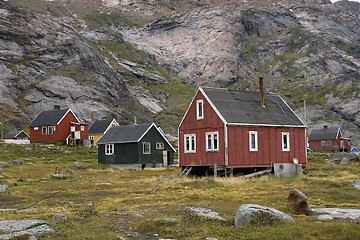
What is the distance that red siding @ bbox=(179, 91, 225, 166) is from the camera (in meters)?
42.2

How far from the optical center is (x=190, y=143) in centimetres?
4575

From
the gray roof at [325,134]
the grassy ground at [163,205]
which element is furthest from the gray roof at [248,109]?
the gray roof at [325,134]


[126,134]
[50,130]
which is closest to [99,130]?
[50,130]

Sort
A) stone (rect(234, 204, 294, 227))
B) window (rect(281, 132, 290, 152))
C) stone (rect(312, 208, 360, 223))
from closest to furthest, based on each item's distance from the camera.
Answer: stone (rect(234, 204, 294, 227)) → stone (rect(312, 208, 360, 223)) → window (rect(281, 132, 290, 152))

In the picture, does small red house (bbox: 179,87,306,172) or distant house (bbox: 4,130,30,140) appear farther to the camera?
distant house (bbox: 4,130,30,140)

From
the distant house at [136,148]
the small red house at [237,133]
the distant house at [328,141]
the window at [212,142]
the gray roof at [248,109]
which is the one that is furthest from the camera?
the distant house at [328,141]

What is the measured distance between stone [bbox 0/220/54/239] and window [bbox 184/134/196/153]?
29.3 meters

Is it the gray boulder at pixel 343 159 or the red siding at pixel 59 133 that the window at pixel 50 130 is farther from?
the gray boulder at pixel 343 159

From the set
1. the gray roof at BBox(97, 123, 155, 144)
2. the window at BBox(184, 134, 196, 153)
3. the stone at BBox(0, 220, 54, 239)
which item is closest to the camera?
the stone at BBox(0, 220, 54, 239)

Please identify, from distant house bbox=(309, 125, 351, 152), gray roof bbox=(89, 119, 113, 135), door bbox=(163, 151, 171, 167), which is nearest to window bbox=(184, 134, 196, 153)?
door bbox=(163, 151, 171, 167)

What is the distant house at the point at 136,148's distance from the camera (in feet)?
204

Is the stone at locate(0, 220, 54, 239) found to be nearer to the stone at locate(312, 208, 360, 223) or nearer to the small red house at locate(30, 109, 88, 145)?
the stone at locate(312, 208, 360, 223)

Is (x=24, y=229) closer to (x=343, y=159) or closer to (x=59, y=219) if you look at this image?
(x=59, y=219)

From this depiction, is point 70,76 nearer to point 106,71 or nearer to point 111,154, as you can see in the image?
point 106,71
